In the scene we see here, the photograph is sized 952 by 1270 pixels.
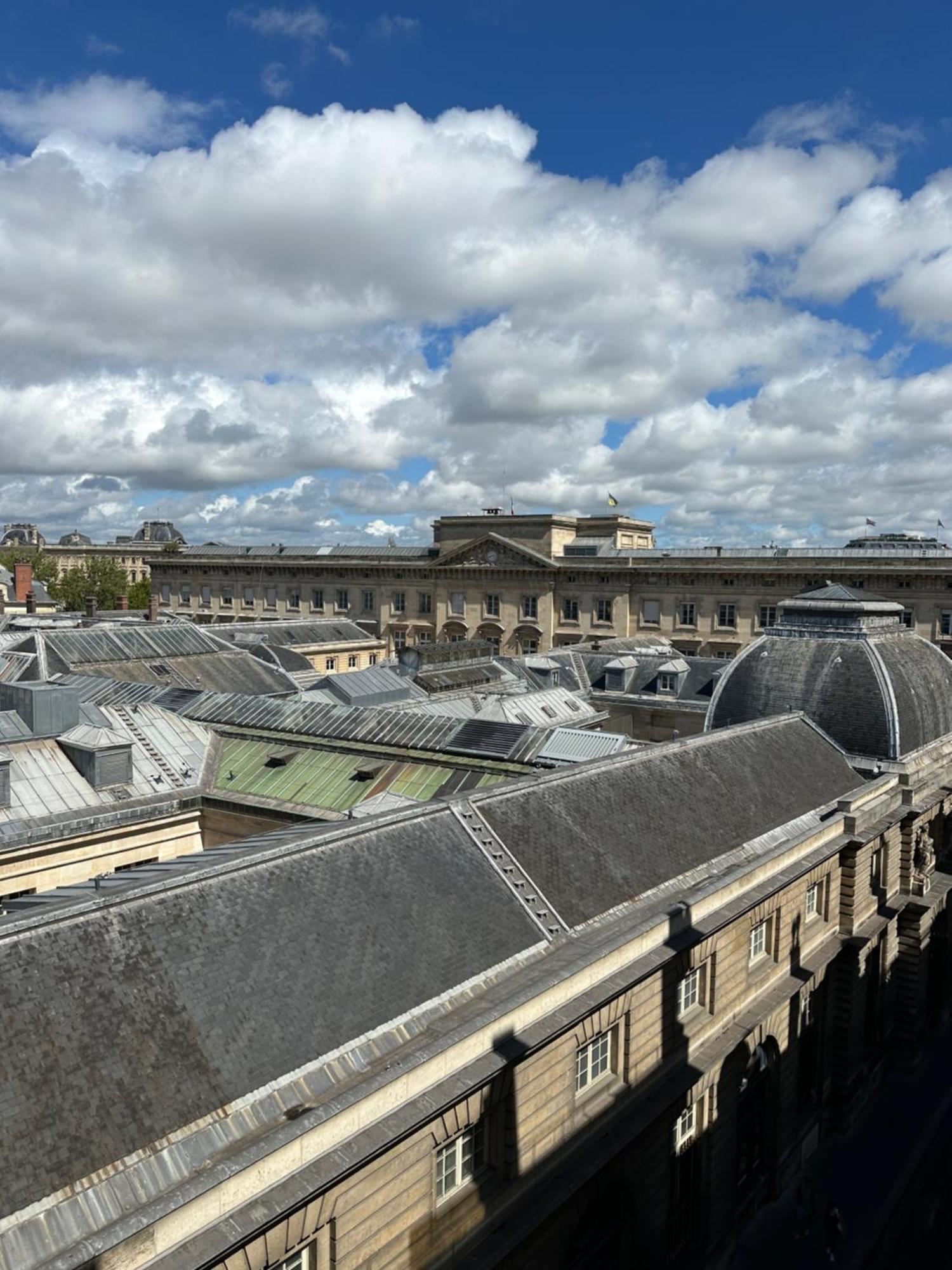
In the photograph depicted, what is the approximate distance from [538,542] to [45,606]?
69.1 m

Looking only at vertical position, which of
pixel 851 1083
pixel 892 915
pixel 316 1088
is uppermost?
pixel 316 1088

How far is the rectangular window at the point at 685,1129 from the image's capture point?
1977cm

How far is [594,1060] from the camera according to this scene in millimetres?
17016

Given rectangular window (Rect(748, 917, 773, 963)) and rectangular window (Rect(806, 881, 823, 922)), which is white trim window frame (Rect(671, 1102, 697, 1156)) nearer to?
rectangular window (Rect(748, 917, 773, 963))

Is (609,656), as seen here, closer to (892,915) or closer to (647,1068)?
(892,915)

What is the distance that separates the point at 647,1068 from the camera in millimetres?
18062

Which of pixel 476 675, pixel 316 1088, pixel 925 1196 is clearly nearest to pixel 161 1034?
pixel 316 1088

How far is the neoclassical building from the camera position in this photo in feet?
36.9

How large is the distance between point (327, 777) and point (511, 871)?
43.3 ft

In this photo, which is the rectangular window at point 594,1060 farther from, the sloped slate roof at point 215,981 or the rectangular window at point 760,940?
the rectangular window at point 760,940

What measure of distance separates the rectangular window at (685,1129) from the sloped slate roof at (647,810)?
16.9 ft

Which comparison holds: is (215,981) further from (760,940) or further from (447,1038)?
(760,940)

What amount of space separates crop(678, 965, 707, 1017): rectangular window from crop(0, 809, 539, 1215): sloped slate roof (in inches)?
184

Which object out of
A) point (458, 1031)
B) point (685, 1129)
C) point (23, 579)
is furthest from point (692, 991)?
point (23, 579)
